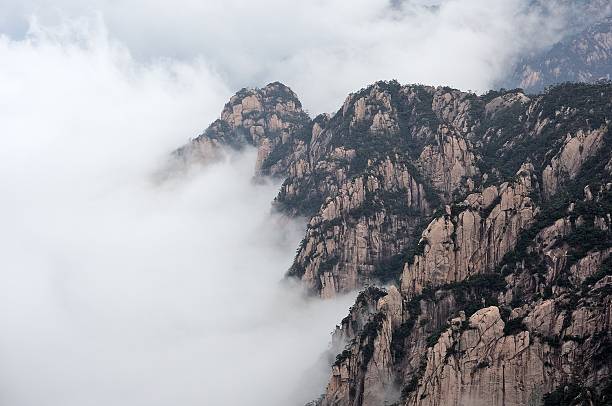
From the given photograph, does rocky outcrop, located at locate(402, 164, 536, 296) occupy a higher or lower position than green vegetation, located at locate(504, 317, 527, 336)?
higher

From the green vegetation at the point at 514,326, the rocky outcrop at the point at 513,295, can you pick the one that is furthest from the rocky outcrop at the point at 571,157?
the green vegetation at the point at 514,326

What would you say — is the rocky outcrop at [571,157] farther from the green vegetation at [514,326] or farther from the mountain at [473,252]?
the green vegetation at [514,326]

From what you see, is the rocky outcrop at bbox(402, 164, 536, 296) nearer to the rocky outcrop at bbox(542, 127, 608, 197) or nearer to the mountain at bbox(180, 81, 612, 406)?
the mountain at bbox(180, 81, 612, 406)

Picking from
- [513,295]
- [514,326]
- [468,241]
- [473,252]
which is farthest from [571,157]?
[514,326]

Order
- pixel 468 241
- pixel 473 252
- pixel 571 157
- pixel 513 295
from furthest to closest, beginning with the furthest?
pixel 571 157, pixel 468 241, pixel 473 252, pixel 513 295

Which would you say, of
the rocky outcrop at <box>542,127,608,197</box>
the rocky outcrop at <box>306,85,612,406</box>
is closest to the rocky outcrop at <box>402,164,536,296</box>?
the rocky outcrop at <box>306,85,612,406</box>

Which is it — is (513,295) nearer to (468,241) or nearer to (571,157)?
(468,241)

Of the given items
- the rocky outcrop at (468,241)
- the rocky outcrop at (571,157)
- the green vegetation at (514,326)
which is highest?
the rocky outcrop at (571,157)

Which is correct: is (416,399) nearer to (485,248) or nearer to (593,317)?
(593,317)

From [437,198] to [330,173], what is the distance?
4069cm

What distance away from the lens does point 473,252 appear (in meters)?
117

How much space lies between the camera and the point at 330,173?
195250mm

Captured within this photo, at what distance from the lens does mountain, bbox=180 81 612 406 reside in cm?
8388

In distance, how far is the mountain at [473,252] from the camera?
83.9 meters
